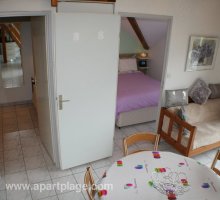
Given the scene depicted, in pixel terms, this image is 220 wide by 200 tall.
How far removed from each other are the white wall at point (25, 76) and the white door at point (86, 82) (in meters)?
2.58

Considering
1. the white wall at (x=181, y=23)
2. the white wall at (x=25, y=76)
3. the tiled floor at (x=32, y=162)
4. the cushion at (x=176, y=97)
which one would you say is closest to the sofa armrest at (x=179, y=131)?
the cushion at (x=176, y=97)

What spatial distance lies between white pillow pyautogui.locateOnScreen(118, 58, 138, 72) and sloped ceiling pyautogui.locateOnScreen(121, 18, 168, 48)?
635 mm

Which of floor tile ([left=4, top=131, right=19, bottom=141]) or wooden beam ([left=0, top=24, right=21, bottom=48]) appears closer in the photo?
floor tile ([left=4, top=131, right=19, bottom=141])

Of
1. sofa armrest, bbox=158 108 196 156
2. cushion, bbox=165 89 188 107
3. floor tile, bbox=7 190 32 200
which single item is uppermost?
cushion, bbox=165 89 188 107

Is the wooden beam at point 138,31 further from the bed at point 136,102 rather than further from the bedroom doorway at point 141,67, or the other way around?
the bed at point 136,102

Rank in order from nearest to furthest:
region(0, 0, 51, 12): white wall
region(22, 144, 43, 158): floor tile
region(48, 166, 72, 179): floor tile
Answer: region(0, 0, 51, 12): white wall, region(48, 166, 72, 179): floor tile, region(22, 144, 43, 158): floor tile

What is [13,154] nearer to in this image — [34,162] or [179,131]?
[34,162]

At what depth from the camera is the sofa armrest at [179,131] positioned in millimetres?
3136

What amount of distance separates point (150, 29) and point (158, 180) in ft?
12.8

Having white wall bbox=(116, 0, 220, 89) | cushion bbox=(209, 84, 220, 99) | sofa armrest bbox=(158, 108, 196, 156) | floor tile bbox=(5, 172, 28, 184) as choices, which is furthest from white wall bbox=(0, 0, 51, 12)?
cushion bbox=(209, 84, 220, 99)

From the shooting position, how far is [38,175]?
300 cm

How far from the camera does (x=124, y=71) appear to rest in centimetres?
573

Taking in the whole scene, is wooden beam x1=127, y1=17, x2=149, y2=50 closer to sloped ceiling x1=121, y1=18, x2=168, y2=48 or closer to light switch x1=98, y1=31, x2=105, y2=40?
sloped ceiling x1=121, y1=18, x2=168, y2=48

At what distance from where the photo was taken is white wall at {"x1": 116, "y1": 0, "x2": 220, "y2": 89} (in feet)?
10.0
